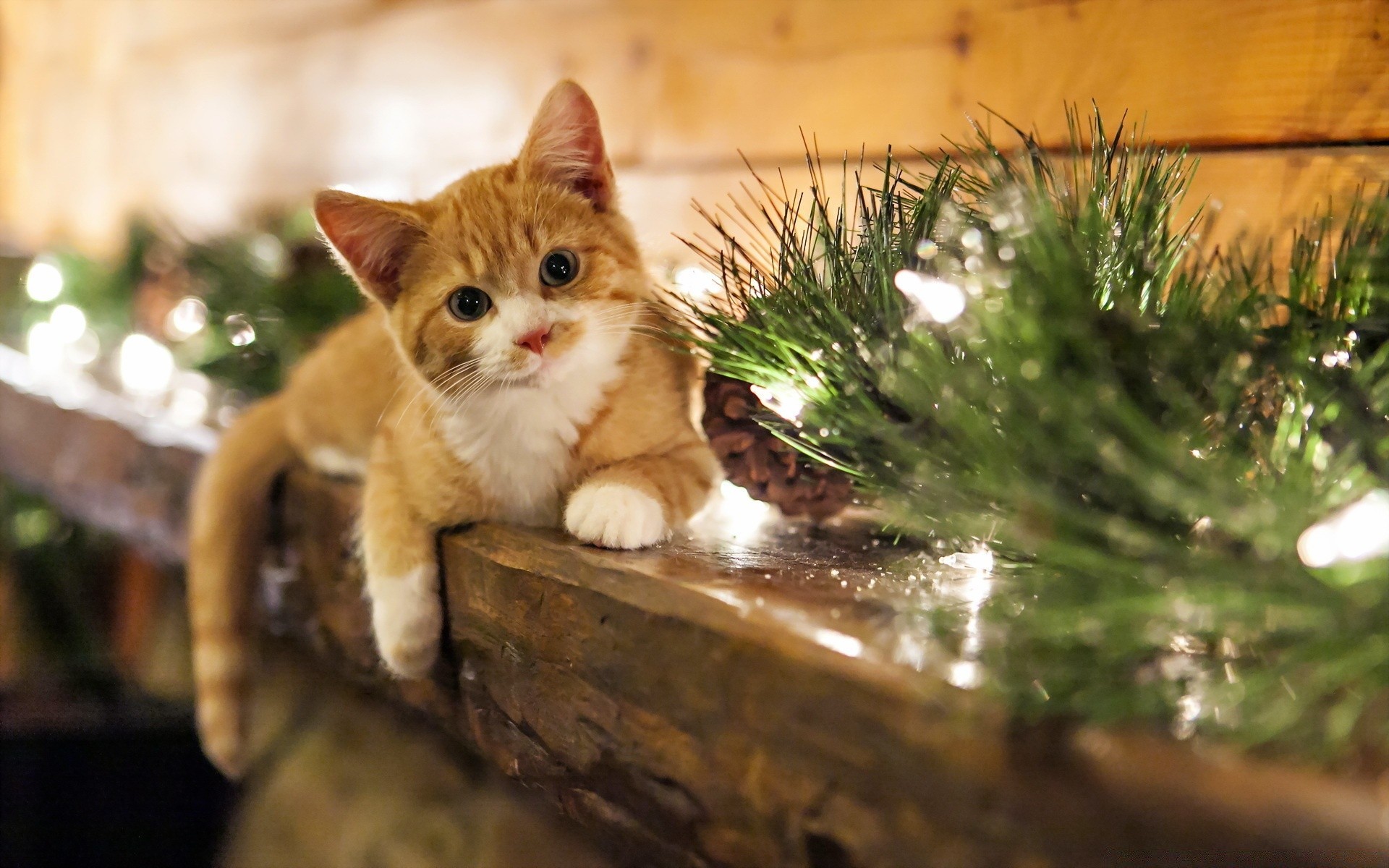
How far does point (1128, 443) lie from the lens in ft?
1.79

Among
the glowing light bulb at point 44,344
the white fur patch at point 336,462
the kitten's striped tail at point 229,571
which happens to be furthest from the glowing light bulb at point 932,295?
the glowing light bulb at point 44,344

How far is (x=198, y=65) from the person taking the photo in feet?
9.04

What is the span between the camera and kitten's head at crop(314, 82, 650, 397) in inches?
35.8

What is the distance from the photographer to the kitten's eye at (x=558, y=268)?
955 millimetres

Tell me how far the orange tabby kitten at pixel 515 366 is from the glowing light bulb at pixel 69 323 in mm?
1628

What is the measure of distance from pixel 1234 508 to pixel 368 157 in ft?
7.04

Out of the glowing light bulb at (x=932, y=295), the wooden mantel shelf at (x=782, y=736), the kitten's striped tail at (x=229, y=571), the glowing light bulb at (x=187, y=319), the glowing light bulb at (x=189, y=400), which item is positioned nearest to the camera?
the wooden mantel shelf at (x=782, y=736)

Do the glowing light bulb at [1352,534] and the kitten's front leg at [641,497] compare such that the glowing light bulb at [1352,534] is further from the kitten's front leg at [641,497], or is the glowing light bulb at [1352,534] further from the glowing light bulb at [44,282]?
the glowing light bulb at [44,282]

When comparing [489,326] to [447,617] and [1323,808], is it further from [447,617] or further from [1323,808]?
[1323,808]

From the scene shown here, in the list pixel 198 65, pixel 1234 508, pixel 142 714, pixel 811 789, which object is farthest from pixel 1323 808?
pixel 198 65

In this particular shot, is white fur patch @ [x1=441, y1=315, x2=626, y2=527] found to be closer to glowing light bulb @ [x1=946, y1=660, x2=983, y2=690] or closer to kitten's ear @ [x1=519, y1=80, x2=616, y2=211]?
kitten's ear @ [x1=519, y1=80, x2=616, y2=211]

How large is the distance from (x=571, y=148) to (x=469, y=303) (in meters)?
0.21

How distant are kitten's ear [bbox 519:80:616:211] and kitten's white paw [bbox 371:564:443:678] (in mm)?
456

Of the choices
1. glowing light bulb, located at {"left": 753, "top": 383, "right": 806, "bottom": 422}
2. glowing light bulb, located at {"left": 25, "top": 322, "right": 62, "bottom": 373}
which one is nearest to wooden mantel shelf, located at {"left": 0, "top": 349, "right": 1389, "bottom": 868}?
glowing light bulb, located at {"left": 753, "top": 383, "right": 806, "bottom": 422}
